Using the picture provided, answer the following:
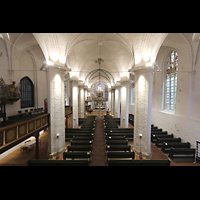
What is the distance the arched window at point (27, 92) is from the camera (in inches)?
460

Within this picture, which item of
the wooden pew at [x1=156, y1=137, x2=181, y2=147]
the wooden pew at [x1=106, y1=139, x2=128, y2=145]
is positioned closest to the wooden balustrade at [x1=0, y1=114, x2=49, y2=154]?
the wooden pew at [x1=106, y1=139, x2=128, y2=145]

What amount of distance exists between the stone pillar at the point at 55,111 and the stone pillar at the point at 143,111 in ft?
19.6

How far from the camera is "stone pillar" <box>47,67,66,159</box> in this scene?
7.75m

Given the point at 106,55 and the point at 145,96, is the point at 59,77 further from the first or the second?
the point at 106,55

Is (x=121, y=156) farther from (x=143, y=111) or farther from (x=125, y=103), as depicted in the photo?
(x=125, y=103)

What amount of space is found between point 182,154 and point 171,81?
25.0ft

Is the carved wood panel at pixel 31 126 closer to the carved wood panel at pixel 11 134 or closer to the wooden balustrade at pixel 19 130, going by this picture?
the wooden balustrade at pixel 19 130

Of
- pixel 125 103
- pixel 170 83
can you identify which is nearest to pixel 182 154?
pixel 170 83

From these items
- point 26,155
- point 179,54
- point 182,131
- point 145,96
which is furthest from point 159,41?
point 26,155

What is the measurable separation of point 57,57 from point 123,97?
1039 cm

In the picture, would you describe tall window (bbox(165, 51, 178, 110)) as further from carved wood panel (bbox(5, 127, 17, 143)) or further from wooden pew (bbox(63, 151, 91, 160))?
carved wood panel (bbox(5, 127, 17, 143))

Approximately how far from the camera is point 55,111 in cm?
812

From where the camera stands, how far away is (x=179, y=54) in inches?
412

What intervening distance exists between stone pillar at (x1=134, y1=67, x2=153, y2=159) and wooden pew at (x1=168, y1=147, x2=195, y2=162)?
5.24ft
